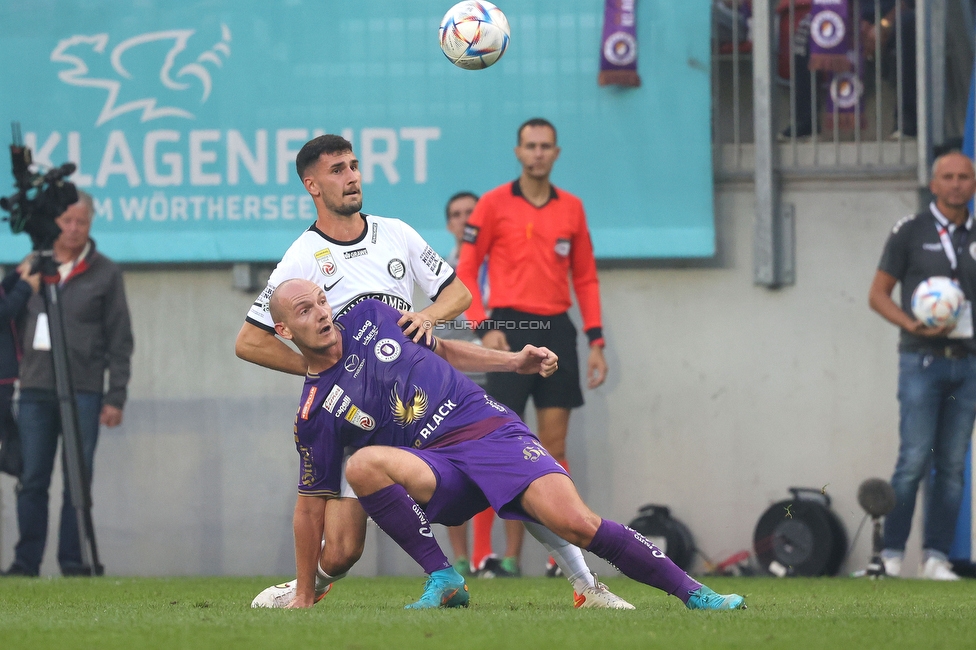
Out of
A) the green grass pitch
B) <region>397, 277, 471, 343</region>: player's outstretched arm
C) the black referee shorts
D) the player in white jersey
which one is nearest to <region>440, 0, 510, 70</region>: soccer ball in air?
the player in white jersey

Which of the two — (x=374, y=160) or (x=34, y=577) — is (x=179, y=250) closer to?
(x=374, y=160)

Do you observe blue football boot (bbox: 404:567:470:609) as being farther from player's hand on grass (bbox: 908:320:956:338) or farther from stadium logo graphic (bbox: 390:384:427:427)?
player's hand on grass (bbox: 908:320:956:338)

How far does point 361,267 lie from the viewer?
5.94m

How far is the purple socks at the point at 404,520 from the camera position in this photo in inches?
205

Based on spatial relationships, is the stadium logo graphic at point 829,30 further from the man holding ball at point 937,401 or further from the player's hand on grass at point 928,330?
the player's hand on grass at point 928,330

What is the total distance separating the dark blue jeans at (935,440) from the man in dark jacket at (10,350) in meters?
5.06

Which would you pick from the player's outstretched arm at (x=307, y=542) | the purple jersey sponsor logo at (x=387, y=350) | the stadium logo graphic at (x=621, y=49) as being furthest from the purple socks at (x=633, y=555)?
the stadium logo graphic at (x=621, y=49)

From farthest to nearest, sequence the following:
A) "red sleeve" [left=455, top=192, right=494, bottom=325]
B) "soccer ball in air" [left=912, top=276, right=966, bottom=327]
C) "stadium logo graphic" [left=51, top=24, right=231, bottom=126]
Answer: "stadium logo graphic" [left=51, top=24, right=231, bottom=126], "red sleeve" [left=455, top=192, right=494, bottom=325], "soccer ball in air" [left=912, top=276, right=966, bottom=327]

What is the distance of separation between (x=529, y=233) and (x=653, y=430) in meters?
1.93

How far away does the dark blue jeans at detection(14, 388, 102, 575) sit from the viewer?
28.8ft

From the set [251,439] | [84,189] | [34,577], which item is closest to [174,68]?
[84,189]

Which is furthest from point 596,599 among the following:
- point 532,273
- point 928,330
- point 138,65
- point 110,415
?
point 138,65

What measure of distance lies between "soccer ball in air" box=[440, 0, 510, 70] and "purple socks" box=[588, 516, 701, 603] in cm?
301

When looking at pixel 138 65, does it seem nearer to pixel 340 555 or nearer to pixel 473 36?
pixel 473 36
